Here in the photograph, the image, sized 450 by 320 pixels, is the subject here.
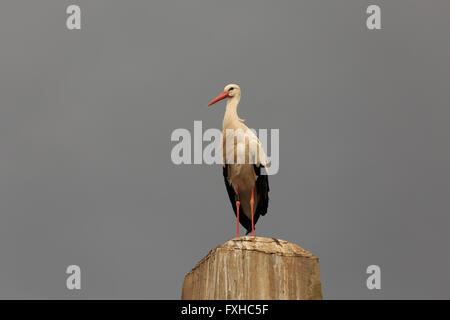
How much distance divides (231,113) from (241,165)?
1072 millimetres

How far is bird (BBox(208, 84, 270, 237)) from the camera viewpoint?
1209 centimetres

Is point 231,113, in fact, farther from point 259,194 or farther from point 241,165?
point 259,194

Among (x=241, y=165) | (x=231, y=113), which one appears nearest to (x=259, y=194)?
(x=241, y=165)

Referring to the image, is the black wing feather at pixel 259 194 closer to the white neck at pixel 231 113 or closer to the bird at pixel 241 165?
the bird at pixel 241 165

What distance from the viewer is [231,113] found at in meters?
12.6

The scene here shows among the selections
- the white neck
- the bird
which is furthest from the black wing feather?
the white neck

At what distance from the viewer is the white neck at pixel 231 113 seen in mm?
12445

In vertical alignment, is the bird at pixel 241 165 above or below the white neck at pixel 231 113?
below

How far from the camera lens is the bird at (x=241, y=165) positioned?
1209cm

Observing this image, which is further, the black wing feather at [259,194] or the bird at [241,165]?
the black wing feather at [259,194]

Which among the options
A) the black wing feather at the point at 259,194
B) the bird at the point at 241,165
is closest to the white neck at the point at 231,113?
the bird at the point at 241,165

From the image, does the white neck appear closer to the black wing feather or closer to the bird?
the bird
